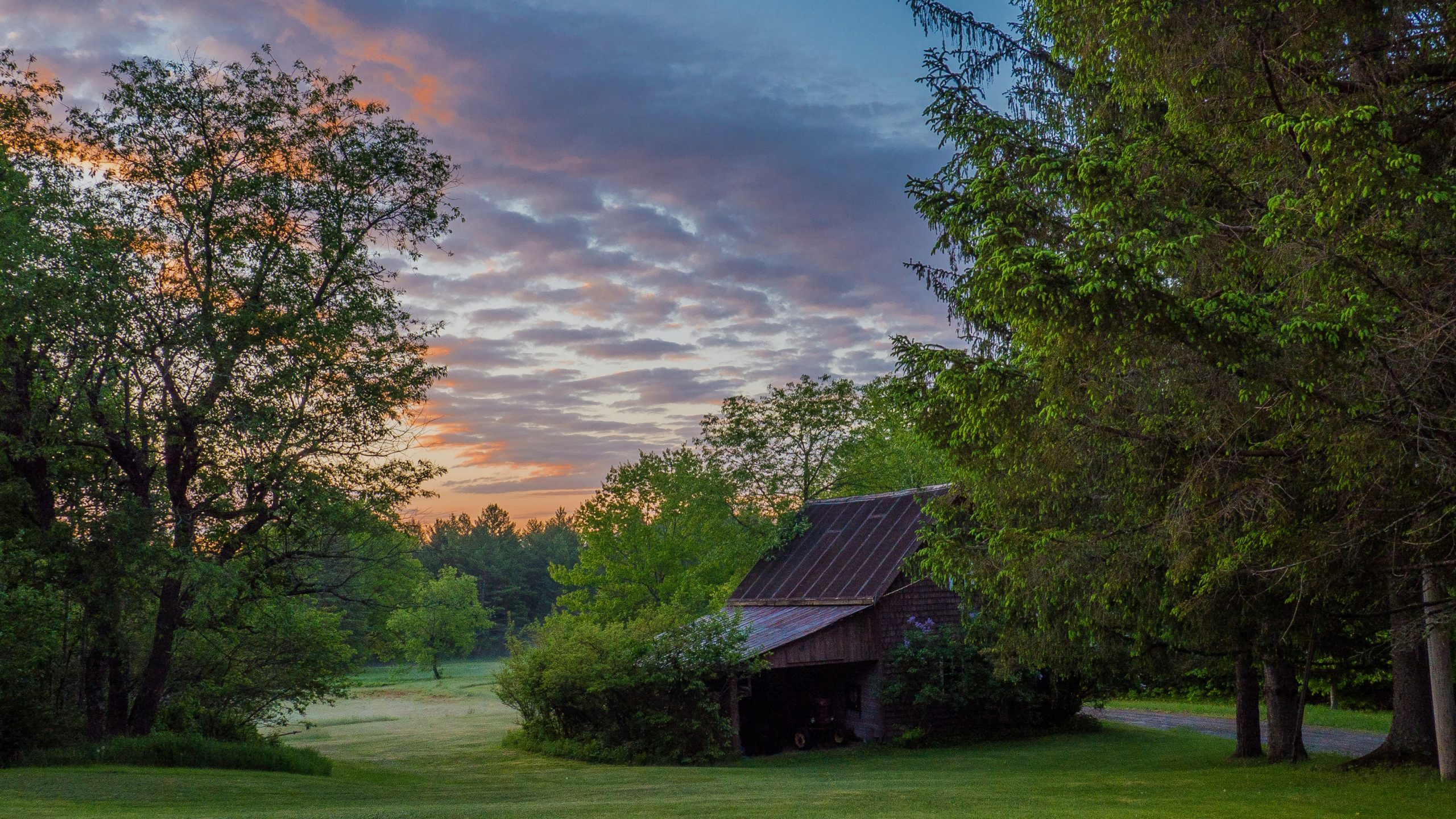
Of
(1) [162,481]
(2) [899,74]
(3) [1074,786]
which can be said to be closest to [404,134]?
(1) [162,481]

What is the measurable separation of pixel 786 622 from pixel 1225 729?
1187 cm

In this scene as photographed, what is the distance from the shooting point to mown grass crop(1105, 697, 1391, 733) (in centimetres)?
2464

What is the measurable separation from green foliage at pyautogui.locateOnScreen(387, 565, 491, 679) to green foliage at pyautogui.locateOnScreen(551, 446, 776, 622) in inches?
959

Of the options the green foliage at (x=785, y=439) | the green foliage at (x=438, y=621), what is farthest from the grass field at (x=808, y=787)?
the green foliage at (x=438, y=621)

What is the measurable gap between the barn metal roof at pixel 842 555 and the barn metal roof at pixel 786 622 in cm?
31

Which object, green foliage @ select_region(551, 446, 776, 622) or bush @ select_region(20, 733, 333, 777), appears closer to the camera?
bush @ select_region(20, 733, 333, 777)

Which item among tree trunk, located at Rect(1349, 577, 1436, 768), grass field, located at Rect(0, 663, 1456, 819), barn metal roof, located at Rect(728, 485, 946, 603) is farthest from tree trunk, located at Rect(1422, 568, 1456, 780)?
barn metal roof, located at Rect(728, 485, 946, 603)

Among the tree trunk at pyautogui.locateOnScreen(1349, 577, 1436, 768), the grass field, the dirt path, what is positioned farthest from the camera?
the dirt path

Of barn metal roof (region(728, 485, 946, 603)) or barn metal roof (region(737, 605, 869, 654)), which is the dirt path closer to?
barn metal roof (region(728, 485, 946, 603))

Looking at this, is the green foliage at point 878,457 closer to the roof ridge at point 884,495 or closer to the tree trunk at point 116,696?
the roof ridge at point 884,495

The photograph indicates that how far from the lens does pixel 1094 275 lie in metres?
7.39

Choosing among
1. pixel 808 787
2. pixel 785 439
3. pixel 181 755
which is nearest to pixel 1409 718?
pixel 808 787

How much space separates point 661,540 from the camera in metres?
39.5

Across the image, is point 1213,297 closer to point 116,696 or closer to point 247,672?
point 247,672
